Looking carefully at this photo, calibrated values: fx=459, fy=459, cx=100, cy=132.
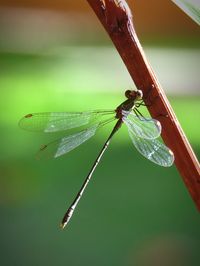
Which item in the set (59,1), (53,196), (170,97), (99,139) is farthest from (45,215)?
(59,1)

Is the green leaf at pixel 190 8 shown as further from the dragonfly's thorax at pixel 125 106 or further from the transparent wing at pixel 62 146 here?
the transparent wing at pixel 62 146

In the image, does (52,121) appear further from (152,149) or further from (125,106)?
(152,149)

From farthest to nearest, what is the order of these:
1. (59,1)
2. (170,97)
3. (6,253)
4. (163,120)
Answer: (6,253) < (170,97) < (59,1) < (163,120)

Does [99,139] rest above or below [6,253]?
above

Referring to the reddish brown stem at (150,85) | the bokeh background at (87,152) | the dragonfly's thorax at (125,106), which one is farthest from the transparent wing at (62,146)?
the reddish brown stem at (150,85)

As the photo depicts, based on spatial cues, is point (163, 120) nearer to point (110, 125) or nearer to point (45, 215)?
point (110, 125)

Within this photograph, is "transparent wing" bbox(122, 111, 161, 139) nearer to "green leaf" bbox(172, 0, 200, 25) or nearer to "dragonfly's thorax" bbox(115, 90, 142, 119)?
"dragonfly's thorax" bbox(115, 90, 142, 119)

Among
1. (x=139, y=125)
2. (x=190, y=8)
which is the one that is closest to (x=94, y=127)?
(x=139, y=125)
